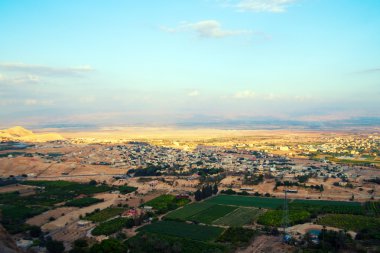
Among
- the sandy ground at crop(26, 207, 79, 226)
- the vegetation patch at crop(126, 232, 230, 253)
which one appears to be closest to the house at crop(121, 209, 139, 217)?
the sandy ground at crop(26, 207, 79, 226)

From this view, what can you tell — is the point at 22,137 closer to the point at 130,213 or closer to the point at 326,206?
the point at 130,213

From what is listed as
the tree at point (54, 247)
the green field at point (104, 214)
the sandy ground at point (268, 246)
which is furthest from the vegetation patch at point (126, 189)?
the sandy ground at point (268, 246)

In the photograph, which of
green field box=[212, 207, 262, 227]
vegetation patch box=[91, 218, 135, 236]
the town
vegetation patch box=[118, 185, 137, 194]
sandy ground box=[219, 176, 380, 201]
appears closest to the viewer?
the town

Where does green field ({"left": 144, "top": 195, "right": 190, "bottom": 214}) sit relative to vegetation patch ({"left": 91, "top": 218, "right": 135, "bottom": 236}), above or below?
above

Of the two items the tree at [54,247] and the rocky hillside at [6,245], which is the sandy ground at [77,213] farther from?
the rocky hillside at [6,245]

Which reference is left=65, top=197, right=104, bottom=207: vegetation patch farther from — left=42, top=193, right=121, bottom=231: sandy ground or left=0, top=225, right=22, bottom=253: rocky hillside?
left=0, top=225, right=22, bottom=253: rocky hillside

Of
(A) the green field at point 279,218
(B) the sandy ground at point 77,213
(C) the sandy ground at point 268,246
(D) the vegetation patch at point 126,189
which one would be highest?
(A) the green field at point 279,218
